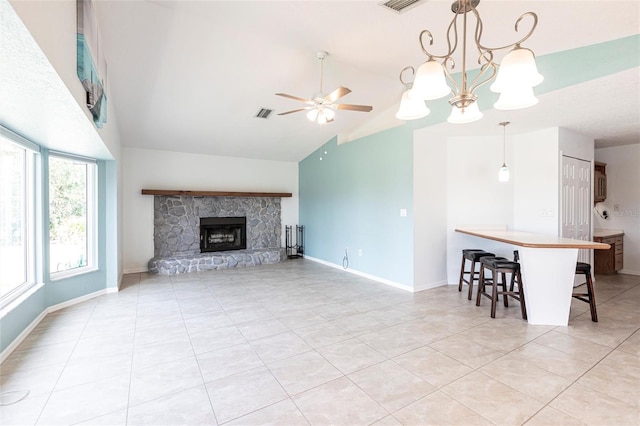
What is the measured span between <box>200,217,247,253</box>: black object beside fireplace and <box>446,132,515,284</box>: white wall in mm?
4644

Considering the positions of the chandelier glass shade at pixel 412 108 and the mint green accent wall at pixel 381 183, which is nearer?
the chandelier glass shade at pixel 412 108

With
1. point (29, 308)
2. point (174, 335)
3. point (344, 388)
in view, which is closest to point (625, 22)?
point (344, 388)

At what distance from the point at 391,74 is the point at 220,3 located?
2339 mm

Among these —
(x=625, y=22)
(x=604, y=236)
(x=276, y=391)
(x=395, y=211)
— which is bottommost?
(x=276, y=391)

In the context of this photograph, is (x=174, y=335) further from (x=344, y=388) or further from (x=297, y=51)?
(x=297, y=51)

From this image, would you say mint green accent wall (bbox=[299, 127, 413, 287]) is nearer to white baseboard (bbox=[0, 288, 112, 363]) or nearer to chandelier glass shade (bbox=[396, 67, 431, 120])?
chandelier glass shade (bbox=[396, 67, 431, 120])

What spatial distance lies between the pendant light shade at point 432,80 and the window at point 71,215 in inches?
176

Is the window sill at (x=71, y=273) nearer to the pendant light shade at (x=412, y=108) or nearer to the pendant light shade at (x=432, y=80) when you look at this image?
the pendant light shade at (x=412, y=108)

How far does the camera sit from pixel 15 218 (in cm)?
322

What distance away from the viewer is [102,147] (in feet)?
11.8

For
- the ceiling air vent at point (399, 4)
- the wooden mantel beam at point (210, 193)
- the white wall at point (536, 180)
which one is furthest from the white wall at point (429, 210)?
Answer: the wooden mantel beam at point (210, 193)

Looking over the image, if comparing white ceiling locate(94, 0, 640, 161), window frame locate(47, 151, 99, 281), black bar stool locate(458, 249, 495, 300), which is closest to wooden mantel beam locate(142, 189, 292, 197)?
white ceiling locate(94, 0, 640, 161)

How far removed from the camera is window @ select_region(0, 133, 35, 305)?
9.73 feet

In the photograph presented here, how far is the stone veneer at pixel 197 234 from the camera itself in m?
6.09
